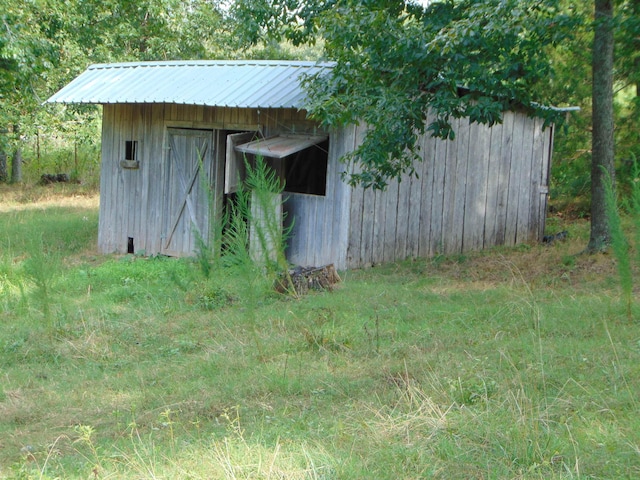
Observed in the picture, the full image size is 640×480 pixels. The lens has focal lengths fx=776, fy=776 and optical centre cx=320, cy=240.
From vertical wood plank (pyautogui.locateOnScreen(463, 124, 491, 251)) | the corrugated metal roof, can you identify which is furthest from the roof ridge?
vertical wood plank (pyautogui.locateOnScreen(463, 124, 491, 251))

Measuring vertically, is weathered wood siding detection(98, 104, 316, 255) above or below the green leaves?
Answer: below

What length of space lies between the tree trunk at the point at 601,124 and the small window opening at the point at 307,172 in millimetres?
4635

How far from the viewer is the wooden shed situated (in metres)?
11.2

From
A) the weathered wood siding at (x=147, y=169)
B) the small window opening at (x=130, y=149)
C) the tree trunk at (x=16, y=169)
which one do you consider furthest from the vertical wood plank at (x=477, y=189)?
the tree trunk at (x=16, y=169)

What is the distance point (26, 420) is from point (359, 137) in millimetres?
A: 6687

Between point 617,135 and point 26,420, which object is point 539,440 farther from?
point 617,135

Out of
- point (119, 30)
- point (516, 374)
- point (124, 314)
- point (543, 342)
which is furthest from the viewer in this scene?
point (119, 30)

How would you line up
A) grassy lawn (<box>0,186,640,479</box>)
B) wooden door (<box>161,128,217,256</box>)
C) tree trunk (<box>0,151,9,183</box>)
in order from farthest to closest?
tree trunk (<box>0,151,9,183</box>) < wooden door (<box>161,128,217,256</box>) < grassy lawn (<box>0,186,640,479</box>)

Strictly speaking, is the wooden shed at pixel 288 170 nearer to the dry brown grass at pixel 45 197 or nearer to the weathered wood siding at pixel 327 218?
the weathered wood siding at pixel 327 218

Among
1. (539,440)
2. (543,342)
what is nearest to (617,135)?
(543,342)

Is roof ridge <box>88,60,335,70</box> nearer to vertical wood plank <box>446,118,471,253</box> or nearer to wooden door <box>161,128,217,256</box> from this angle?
wooden door <box>161,128,217,256</box>

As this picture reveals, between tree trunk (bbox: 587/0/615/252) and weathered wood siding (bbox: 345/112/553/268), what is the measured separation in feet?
8.07

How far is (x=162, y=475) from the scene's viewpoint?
13.2ft

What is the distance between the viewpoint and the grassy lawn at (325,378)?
4188 millimetres
